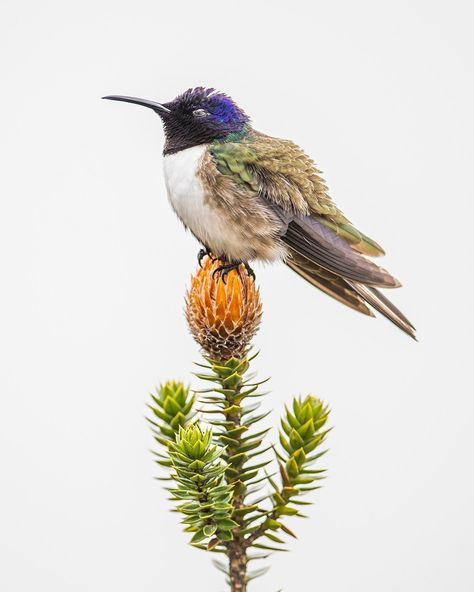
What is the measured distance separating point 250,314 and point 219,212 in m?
0.74

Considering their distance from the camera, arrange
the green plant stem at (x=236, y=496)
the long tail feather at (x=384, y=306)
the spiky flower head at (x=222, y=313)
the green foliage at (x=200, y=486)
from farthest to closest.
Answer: the long tail feather at (x=384, y=306)
the spiky flower head at (x=222, y=313)
the green plant stem at (x=236, y=496)
the green foliage at (x=200, y=486)

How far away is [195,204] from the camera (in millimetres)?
2648

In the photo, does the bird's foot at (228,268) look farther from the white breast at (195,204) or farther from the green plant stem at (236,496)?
the green plant stem at (236,496)

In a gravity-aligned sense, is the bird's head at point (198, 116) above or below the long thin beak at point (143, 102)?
below

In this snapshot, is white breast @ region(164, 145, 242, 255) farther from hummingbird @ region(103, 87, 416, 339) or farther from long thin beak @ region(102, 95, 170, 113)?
long thin beak @ region(102, 95, 170, 113)

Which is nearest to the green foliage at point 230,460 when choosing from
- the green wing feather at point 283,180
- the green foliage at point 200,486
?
the green foliage at point 200,486

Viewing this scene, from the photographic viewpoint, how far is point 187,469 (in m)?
1.58

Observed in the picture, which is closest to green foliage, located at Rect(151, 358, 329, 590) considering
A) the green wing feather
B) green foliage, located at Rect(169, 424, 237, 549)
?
green foliage, located at Rect(169, 424, 237, 549)

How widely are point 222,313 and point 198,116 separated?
1.08 m

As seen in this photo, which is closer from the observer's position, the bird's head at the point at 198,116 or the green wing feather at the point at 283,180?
the green wing feather at the point at 283,180

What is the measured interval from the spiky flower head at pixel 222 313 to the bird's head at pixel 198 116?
0.89 m

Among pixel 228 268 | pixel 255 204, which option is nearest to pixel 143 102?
pixel 255 204

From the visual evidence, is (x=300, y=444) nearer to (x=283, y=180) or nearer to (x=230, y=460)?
(x=230, y=460)

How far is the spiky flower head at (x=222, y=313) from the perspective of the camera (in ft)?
6.35
